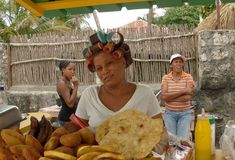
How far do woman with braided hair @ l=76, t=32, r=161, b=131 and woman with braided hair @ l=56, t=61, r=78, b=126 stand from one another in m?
2.52

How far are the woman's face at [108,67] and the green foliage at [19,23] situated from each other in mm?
12011

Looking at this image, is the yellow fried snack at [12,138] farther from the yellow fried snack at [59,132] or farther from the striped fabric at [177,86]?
the striped fabric at [177,86]

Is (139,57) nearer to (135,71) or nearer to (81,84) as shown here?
(135,71)

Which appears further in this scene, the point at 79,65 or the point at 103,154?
the point at 79,65

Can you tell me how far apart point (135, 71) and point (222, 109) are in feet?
6.13

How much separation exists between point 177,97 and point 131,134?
12.8 feet

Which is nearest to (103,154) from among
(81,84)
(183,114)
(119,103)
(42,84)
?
(119,103)

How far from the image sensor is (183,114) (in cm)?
527

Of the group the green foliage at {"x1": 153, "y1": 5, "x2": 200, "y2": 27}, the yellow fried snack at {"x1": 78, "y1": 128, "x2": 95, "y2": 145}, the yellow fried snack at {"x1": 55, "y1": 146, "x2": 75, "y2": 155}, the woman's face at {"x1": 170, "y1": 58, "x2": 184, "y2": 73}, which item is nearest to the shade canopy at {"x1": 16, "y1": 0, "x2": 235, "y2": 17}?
the yellow fried snack at {"x1": 78, "y1": 128, "x2": 95, "y2": 145}

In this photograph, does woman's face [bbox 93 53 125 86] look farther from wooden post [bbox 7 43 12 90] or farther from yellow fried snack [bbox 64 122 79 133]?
wooden post [bbox 7 43 12 90]

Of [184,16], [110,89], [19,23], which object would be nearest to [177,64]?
[110,89]

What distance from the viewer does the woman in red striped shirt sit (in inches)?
207

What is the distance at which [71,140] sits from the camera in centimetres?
144

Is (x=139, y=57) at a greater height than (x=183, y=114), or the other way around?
(x=139, y=57)
